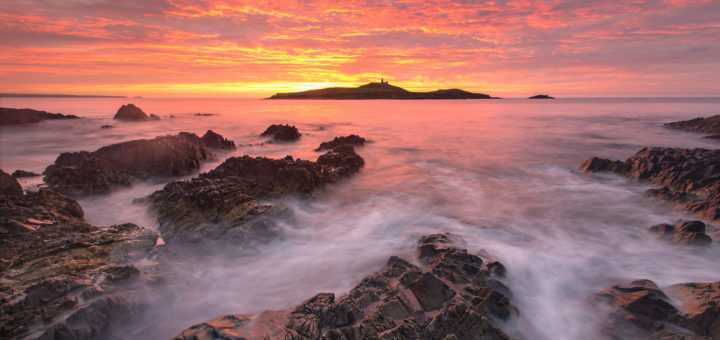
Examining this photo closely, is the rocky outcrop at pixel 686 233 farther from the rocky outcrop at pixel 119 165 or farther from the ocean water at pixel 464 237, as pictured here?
the rocky outcrop at pixel 119 165

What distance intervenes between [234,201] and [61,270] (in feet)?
9.20

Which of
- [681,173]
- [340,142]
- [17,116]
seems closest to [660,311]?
[681,173]

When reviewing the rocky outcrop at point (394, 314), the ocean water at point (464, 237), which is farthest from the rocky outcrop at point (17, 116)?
the rocky outcrop at point (394, 314)

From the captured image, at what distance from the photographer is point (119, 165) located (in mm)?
9547

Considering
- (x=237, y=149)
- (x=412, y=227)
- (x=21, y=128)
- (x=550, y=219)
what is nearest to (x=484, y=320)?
(x=412, y=227)

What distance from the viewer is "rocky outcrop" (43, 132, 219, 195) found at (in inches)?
315

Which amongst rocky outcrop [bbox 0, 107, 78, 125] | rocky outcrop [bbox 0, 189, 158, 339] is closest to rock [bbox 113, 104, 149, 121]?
rocky outcrop [bbox 0, 107, 78, 125]

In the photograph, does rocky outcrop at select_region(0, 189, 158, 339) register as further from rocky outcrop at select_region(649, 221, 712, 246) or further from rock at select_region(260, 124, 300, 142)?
rock at select_region(260, 124, 300, 142)

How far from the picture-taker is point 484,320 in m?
3.26

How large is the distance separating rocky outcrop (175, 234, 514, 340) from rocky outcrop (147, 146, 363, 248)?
258cm

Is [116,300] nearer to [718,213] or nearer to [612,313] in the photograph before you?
[612,313]

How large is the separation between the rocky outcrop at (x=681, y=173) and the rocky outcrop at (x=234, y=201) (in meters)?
8.25

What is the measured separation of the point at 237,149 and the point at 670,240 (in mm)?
15479

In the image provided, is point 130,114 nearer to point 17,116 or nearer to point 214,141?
point 17,116
